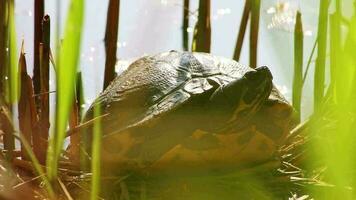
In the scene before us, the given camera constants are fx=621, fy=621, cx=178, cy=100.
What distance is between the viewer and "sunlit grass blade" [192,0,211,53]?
146 cm

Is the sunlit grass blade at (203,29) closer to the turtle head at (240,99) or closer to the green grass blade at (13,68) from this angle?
the turtle head at (240,99)

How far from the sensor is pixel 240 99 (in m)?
1.14

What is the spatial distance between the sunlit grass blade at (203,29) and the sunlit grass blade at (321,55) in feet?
1.52

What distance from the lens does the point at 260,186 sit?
1.10 metres

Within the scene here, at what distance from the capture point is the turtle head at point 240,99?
43.8 inches

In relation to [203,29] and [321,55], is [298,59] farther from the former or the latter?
[203,29]

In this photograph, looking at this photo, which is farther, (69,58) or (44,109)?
(44,109)

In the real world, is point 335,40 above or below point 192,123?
above

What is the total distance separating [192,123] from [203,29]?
407 millimetres

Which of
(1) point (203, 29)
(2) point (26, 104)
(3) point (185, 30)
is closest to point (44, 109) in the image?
(2) point (26, 104)

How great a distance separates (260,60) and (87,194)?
1.23m

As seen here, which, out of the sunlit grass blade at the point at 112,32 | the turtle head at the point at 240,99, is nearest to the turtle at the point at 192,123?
the turtle head at the point at 240,99

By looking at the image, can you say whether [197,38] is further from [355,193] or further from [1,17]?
[355,193]

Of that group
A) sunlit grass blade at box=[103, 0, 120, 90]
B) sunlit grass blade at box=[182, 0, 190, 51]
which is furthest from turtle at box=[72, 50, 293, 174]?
sunlit grass blade at box=[182, 0, 190, 51]
